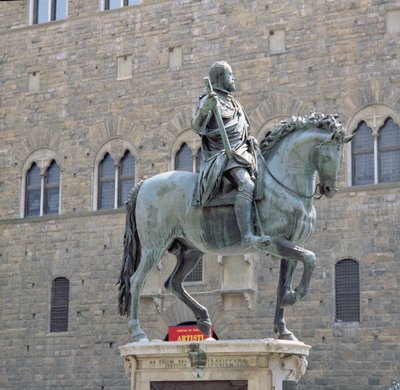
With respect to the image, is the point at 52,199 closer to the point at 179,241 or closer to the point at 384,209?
the point at 384,209

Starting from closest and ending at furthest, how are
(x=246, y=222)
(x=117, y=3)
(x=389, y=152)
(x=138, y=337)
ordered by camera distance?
(x=246, y=222) < (x=138, y=337) < (x=389, y=152) < (x=117, y=3)

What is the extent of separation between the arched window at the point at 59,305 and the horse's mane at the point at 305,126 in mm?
15386

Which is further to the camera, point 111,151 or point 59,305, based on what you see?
point 111,151

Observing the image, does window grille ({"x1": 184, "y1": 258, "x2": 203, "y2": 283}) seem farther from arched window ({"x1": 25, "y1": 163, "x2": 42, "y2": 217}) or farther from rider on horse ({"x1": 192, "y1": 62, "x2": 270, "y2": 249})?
rider on horse ({"x1": 192, "y1": 62, "x2": 270, "y2": 249})

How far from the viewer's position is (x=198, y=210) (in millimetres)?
9516

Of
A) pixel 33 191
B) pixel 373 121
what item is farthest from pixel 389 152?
pixel 33 191

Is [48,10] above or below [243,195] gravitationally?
above

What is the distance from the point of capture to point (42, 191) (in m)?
25.3

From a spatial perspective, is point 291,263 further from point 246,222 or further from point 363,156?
point 363,156

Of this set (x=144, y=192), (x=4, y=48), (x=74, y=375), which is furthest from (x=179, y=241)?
(x=4, y=48)

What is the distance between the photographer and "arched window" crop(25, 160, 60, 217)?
25156 millimetres

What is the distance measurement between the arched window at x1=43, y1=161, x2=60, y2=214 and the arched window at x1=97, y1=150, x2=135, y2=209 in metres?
1.29

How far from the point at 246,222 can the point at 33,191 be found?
1707 centimetres

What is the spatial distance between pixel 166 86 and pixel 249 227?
15418mm
